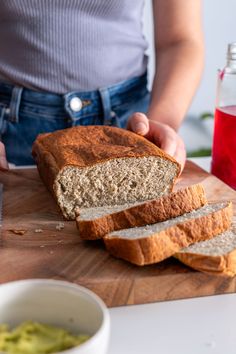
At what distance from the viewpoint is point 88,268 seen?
4.03 feet

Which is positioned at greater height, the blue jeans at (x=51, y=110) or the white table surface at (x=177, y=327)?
the blue jeans at (x=51, y=110)

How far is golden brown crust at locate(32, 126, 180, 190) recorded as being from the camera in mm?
1530

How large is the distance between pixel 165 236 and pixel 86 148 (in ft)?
1.57

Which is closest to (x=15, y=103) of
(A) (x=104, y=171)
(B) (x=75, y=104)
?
(B) (x=75, y=104)

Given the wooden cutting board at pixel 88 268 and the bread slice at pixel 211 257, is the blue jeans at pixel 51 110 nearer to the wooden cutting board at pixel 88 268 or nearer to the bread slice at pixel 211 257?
the wooden cutting board at pixel 88 268

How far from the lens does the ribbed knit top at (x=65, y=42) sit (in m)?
1.97

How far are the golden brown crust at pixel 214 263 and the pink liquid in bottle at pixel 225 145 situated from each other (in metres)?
0.65

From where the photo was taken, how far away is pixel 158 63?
2.26 m

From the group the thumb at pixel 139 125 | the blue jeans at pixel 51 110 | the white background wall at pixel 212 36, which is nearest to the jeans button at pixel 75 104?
the blue jeans at pixel 51 110

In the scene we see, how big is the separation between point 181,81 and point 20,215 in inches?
34.9

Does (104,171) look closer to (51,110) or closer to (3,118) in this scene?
(51,110)

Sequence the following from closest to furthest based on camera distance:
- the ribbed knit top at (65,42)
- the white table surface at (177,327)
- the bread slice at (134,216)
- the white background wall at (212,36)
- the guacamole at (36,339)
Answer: the guacamole at (36,339) → the white table surface at (177,327) → the bread slice at (134,216) → the ribbed knit top at (65,42) → the white background wall at (212,36)

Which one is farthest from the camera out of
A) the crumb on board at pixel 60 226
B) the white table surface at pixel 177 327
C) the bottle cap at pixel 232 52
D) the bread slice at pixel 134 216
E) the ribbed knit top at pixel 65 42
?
the ribbed knit top at pixel 65 42

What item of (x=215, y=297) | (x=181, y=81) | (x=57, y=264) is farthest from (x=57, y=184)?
(x=181, y=81)
